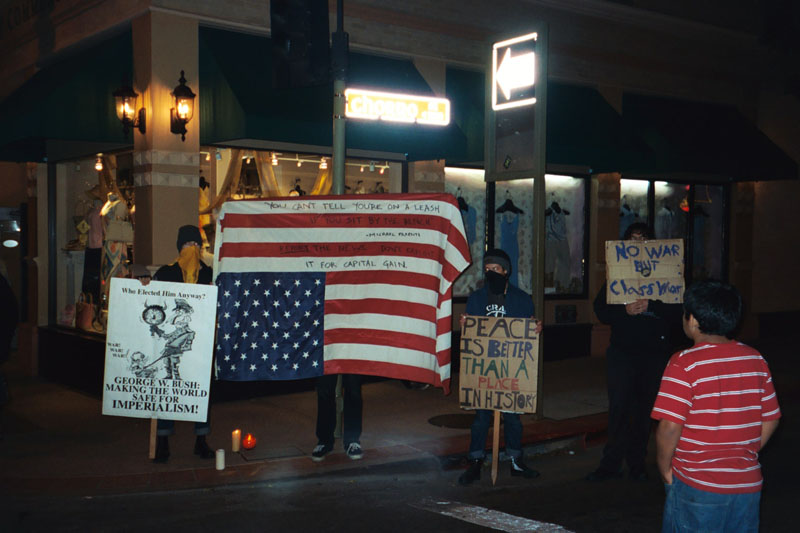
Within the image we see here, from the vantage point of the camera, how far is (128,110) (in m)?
10.0

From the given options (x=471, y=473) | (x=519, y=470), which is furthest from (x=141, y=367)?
(x=519, y=470)

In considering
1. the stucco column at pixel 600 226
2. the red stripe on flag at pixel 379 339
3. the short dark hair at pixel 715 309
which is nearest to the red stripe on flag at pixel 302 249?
the red stripe on flag at pixel 379 339

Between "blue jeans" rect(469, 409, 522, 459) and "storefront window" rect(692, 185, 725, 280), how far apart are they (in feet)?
33.9

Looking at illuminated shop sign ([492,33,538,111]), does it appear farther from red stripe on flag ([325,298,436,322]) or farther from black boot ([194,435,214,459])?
black boot ([194,435,214,459])

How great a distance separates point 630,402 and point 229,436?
4.25 meters

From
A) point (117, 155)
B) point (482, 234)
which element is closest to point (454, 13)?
point (482, 234)

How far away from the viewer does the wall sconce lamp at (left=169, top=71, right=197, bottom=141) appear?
979 cm

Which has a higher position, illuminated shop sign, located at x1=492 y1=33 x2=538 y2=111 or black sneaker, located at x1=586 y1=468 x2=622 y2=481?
illuminated shop sign, located at x1=492 y1=33 x2=538 y2=111

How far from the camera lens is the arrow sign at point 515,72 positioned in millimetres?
9148

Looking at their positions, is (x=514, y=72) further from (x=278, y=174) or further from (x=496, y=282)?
(x=278, y=174)

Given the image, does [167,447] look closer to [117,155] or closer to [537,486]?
[537,486]

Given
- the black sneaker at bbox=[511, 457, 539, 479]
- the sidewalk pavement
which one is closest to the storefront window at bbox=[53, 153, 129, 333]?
the sidewalk pavement

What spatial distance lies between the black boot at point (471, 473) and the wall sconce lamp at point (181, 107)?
564 cm

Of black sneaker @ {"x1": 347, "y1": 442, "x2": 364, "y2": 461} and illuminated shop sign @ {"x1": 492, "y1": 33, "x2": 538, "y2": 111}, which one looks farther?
illuminated shop sign @ {"x1": 492, "y1": 33, "x2": 538, "y2": 111}
